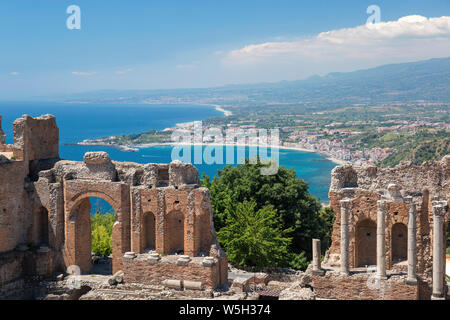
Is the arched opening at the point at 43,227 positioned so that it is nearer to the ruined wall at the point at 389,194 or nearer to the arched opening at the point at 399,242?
the ruined wall at the point at 389,194

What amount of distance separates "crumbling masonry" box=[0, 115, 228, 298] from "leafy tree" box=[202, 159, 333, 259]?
8.99m

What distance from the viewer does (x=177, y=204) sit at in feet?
81.5

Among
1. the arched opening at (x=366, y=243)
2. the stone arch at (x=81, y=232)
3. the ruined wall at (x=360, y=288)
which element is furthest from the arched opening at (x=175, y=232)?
the arched opening at (x=366, y=243)

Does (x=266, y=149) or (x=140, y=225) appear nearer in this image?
(x=140, y=225)

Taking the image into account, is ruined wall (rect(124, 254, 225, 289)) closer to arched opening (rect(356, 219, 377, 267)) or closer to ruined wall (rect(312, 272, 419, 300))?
ruined wall (rect(312, 272, 419, 300))

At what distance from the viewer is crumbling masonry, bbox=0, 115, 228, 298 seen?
24.4 metres

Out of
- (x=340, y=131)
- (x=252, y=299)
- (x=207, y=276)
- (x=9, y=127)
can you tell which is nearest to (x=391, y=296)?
(x=252, y=299)

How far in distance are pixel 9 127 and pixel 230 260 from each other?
16617 centimetres

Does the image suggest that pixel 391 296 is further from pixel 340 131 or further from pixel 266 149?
pixel 340 131

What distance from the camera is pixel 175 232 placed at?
2584cm

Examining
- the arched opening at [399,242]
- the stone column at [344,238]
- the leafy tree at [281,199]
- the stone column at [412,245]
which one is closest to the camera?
the stone column at [412,245]

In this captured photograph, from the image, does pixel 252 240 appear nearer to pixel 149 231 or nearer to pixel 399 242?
pixel 149 231

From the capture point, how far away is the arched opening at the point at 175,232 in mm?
25633

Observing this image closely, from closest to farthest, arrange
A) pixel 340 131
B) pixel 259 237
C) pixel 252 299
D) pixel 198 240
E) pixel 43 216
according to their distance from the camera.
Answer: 1. pixel 252 299
2. pixel 198 240
3. pixel 43 216
4. pixel 259 237
5. pixel 340 131
